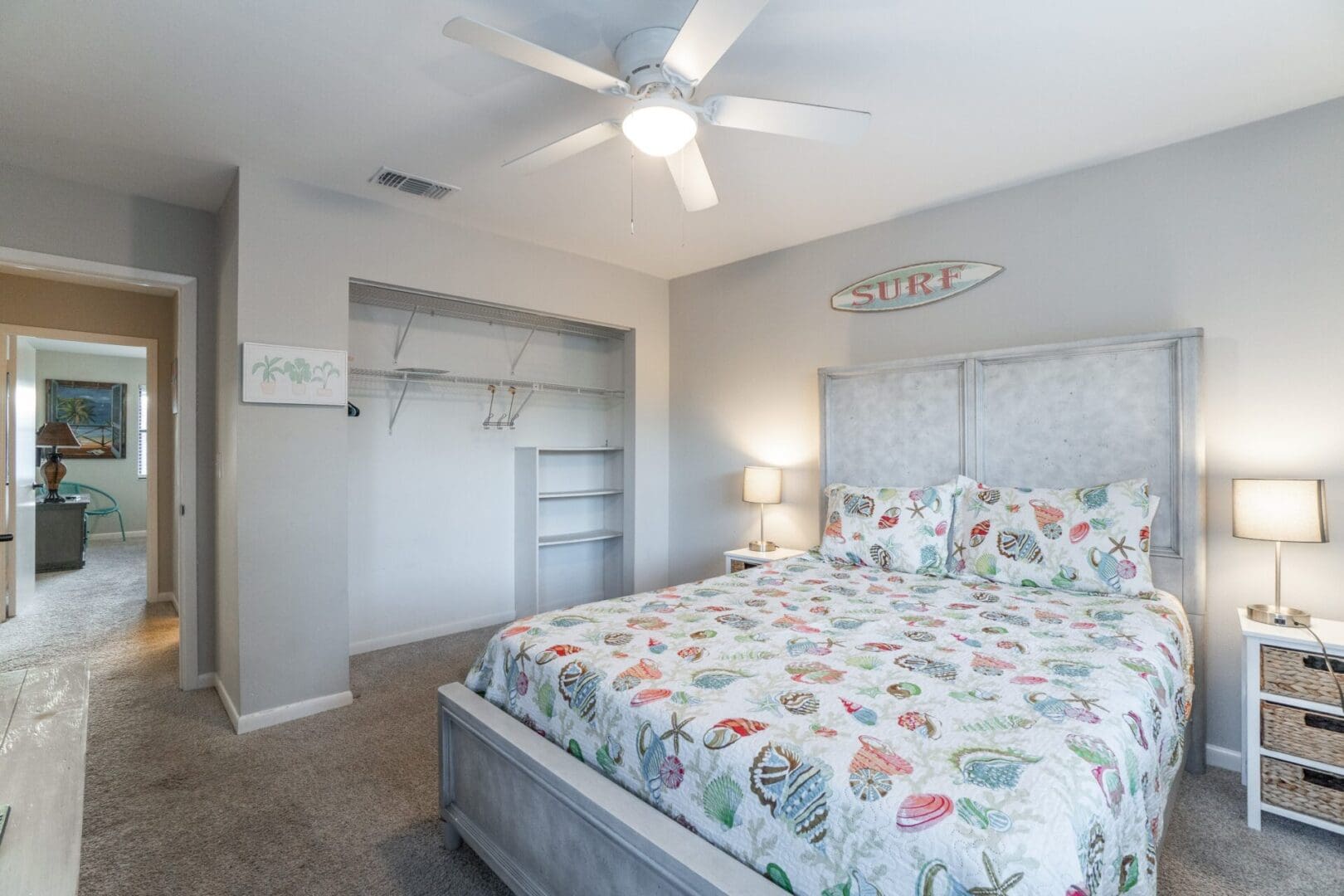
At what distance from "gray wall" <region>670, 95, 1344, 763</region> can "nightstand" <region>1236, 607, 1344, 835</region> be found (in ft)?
1.51

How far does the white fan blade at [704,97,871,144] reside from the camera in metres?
1.88

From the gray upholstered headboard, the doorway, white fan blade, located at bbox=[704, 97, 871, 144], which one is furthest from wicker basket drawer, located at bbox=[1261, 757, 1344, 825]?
the doorway

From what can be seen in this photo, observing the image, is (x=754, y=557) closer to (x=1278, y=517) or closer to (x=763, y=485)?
(x=763, y=485)

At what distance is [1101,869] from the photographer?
3.43ft

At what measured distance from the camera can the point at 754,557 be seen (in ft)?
12.2

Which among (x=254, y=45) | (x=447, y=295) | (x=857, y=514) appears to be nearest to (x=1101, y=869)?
(x=857, y=514)

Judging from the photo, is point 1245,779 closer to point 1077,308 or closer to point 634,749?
point 1077,308

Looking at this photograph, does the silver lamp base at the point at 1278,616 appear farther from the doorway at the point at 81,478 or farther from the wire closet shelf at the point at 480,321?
the doorway at the point at 81,478

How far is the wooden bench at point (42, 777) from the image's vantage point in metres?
0.91

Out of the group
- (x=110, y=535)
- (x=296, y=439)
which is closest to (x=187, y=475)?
(x=296, y=439)

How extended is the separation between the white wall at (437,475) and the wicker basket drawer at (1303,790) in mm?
4022

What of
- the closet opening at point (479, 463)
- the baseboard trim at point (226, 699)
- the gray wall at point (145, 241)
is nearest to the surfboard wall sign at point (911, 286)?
the closet opening at point (479, 463)

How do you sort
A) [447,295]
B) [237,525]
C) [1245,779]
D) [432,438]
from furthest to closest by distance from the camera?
[432,438]
[447,295]
[237,525]
[1245,779]

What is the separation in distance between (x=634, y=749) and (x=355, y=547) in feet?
9.92
